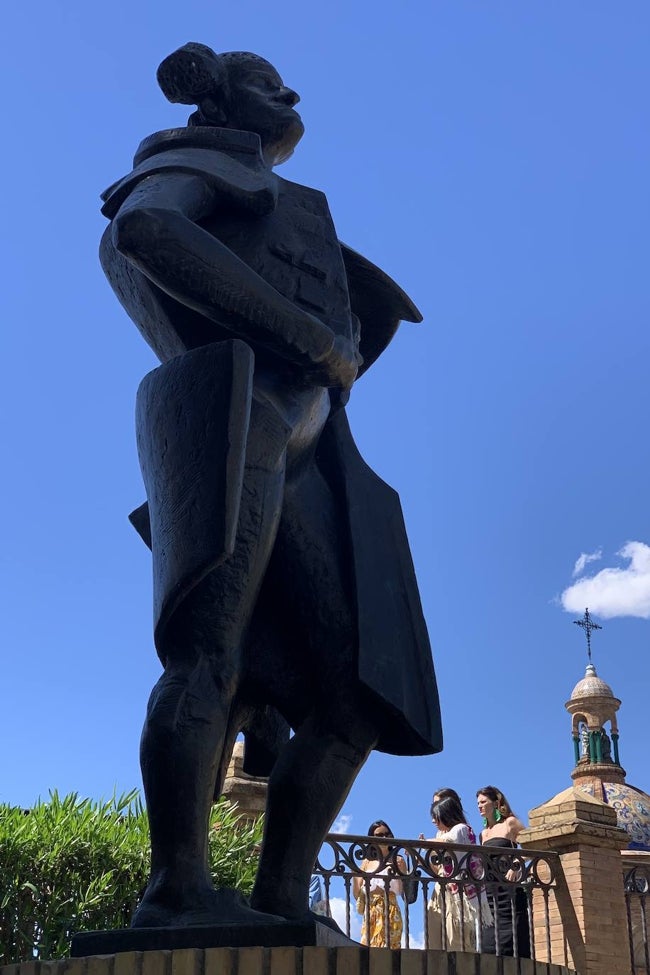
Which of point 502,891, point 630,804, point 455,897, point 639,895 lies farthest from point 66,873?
point 630,804

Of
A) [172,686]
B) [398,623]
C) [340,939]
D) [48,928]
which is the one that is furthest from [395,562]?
[48,928]

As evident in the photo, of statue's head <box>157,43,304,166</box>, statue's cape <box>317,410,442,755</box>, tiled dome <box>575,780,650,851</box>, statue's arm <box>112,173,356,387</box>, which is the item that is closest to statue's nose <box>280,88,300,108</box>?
statue's head <box>157,43,304,166</box>

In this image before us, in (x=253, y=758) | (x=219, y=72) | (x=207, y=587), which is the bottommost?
(x=253, y=758)

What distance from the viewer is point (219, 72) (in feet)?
10.3

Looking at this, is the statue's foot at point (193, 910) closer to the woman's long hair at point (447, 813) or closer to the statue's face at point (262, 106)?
the statue's face at point (262, 106)

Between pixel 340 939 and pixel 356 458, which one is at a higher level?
pixel 356 458

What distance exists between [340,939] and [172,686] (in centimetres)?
62

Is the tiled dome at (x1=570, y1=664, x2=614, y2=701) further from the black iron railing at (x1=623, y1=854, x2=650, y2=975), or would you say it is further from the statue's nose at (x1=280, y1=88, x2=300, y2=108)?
the statue's nose at (x1=280, y1=88, x2=300, y2=108)

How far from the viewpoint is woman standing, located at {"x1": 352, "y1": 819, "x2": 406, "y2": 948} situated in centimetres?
898

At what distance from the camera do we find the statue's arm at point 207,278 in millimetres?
2607

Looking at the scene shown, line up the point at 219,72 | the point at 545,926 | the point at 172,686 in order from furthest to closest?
the point at 545,926 → the point at 219,72 → the point at 172,686

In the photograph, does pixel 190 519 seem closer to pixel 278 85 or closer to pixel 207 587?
pixel 207 587

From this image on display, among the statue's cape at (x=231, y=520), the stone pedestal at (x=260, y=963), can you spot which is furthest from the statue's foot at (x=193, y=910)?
the statue's cape at (x=231, y=520)

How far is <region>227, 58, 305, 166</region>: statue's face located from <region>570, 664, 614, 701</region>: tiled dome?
3935cm
